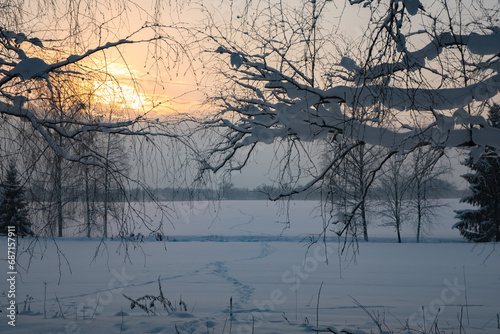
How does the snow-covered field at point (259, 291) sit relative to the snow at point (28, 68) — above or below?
below

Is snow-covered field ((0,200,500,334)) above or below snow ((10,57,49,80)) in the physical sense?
below

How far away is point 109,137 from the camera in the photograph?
3469 millimetres

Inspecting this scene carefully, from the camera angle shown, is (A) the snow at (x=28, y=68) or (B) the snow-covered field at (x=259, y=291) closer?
(A) the snow at (x=28, y=68)

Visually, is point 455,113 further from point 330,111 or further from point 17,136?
point 17,136

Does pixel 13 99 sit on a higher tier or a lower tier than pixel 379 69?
lower

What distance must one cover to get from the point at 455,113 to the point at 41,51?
145 inches

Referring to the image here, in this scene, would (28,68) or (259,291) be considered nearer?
(28,68)

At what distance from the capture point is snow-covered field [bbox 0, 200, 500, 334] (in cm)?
538

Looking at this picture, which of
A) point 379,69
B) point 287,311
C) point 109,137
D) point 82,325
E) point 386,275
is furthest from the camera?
point 386,275

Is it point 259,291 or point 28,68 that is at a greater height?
point 28,68

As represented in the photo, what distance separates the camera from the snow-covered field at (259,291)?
5.38 meters

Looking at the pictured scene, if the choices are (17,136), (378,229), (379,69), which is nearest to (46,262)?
(17,136)

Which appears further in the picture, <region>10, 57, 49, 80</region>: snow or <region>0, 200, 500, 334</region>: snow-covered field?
<region>0, 200, 500, 334</region>: snow-covered field

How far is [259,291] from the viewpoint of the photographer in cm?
915
